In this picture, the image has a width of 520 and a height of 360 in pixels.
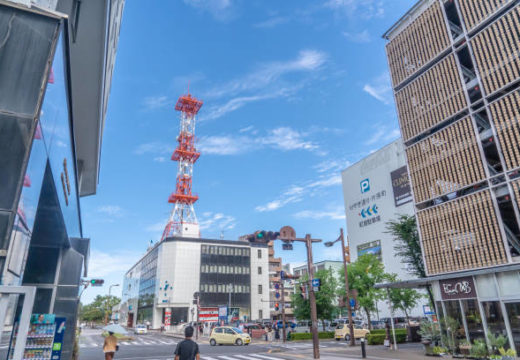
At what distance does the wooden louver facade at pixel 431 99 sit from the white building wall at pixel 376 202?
122 feet

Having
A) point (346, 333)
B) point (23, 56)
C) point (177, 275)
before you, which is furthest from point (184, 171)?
point (23, 56)

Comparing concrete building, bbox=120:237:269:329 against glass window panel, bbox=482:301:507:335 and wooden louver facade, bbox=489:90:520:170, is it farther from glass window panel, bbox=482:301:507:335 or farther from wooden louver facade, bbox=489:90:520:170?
wooden louver facade, bbox=489:90:520:170

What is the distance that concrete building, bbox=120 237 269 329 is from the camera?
64.8 metres

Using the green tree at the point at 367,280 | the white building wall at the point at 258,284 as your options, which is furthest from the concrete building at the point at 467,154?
the white building wall at the point at 258,284

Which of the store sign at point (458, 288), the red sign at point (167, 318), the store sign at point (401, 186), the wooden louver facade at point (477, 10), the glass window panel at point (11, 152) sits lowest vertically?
the red sign at point (167, 318)

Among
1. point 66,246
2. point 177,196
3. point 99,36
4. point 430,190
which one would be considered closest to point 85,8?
point 99,36

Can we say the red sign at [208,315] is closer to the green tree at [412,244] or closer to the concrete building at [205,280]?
the concrete building at [205,280]

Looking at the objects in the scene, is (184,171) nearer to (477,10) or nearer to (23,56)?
(477,10)

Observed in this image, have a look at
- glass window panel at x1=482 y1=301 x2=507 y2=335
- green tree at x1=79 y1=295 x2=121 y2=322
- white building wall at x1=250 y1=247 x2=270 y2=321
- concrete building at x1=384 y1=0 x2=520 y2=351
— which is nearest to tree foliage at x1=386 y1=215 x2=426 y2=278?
concrete building at x1=384 y1=0 x2=520 y2=351

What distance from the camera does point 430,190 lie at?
916 inches

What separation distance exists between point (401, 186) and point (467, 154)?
43.2 m

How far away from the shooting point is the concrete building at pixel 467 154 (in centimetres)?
1772

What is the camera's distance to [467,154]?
68.2ft

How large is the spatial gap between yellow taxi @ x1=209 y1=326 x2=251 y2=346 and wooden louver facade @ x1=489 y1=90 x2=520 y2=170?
77.7 feet
